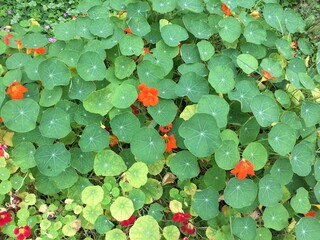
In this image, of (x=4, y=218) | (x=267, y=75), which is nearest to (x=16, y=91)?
(x=4, y=218)

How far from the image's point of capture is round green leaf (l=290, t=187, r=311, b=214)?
75.1 inches

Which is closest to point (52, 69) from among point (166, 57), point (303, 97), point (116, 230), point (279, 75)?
point (166, 57)

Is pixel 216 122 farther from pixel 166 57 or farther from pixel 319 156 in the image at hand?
pixel 319 156

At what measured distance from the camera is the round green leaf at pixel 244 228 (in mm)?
1878

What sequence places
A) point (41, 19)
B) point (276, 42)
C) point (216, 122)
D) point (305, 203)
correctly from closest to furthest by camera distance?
1. point (216, 122)
2. point (305, 203)
3. point (276, 42)
4. point (41, 19)

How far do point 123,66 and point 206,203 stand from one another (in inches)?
31.1

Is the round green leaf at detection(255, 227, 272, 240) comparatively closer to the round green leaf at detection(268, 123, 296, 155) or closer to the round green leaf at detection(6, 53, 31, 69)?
the round green leaf at detection(268, 123, 296, 155)

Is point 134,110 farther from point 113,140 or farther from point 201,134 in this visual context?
point 201,134

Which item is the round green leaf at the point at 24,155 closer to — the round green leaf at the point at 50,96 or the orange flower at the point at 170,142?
the round green leaf at the point at 50,96

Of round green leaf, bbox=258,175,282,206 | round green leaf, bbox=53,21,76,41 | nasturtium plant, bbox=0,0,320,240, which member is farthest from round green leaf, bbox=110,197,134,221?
round green leaf, bbox=53,21,76,41

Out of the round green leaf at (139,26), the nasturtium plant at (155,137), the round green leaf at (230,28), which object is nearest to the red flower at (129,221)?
the nasturtium plant at (155,137)

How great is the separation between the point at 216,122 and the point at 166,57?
0.50m

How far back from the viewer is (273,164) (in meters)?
1.98

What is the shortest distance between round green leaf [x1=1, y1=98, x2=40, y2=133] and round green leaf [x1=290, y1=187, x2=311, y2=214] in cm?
126
